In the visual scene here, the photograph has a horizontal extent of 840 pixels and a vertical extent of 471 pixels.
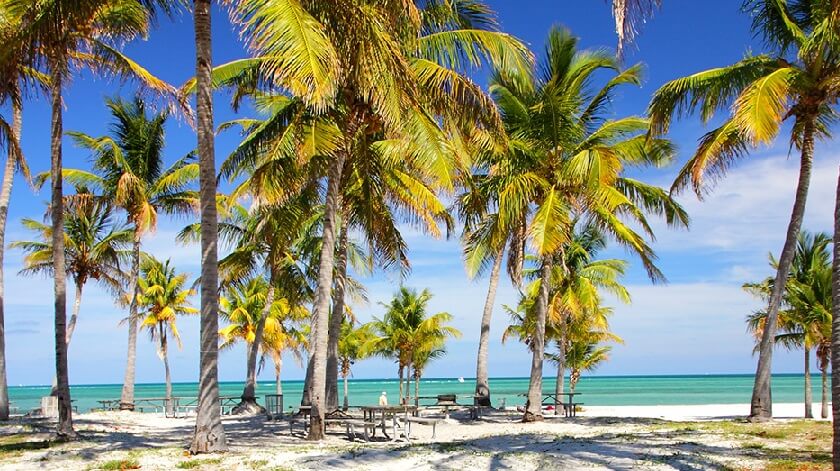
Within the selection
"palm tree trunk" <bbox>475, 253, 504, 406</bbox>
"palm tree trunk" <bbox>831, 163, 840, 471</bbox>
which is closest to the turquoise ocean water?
"palm tree trunk" <bbox>475, 253, 504, 406</bbox>

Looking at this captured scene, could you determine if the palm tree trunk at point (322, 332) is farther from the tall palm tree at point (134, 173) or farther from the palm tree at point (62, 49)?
the tall palm tree at point (134, 173)

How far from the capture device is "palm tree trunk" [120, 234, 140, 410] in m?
25.2

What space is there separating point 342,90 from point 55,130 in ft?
19.4

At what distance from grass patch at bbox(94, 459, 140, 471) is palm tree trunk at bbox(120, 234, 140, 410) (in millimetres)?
14923

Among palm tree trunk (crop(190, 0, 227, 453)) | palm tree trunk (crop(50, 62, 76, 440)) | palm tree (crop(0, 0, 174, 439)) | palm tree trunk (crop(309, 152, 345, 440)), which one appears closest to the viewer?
palm tree trunk (crop(190, 0, 227, 453))

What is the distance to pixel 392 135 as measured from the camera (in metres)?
14.4

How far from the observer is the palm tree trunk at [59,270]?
45.6ft

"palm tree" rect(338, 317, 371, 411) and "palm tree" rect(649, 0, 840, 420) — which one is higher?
"palm tree" rect(649, 0, 840, 420)

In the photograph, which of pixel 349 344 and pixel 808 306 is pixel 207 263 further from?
pixel 349 344

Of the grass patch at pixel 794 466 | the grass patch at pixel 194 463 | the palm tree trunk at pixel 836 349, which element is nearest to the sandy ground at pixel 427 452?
the grass patch at pixel 194 463

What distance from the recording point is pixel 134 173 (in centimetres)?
2586

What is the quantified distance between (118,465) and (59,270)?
533 cm

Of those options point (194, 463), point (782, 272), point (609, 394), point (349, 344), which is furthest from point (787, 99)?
point (609, 394)

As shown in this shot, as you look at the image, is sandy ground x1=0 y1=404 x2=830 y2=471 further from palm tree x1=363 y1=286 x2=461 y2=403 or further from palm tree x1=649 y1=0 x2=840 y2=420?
palm tree x1=363 y1=286 x2=461 y2=403
